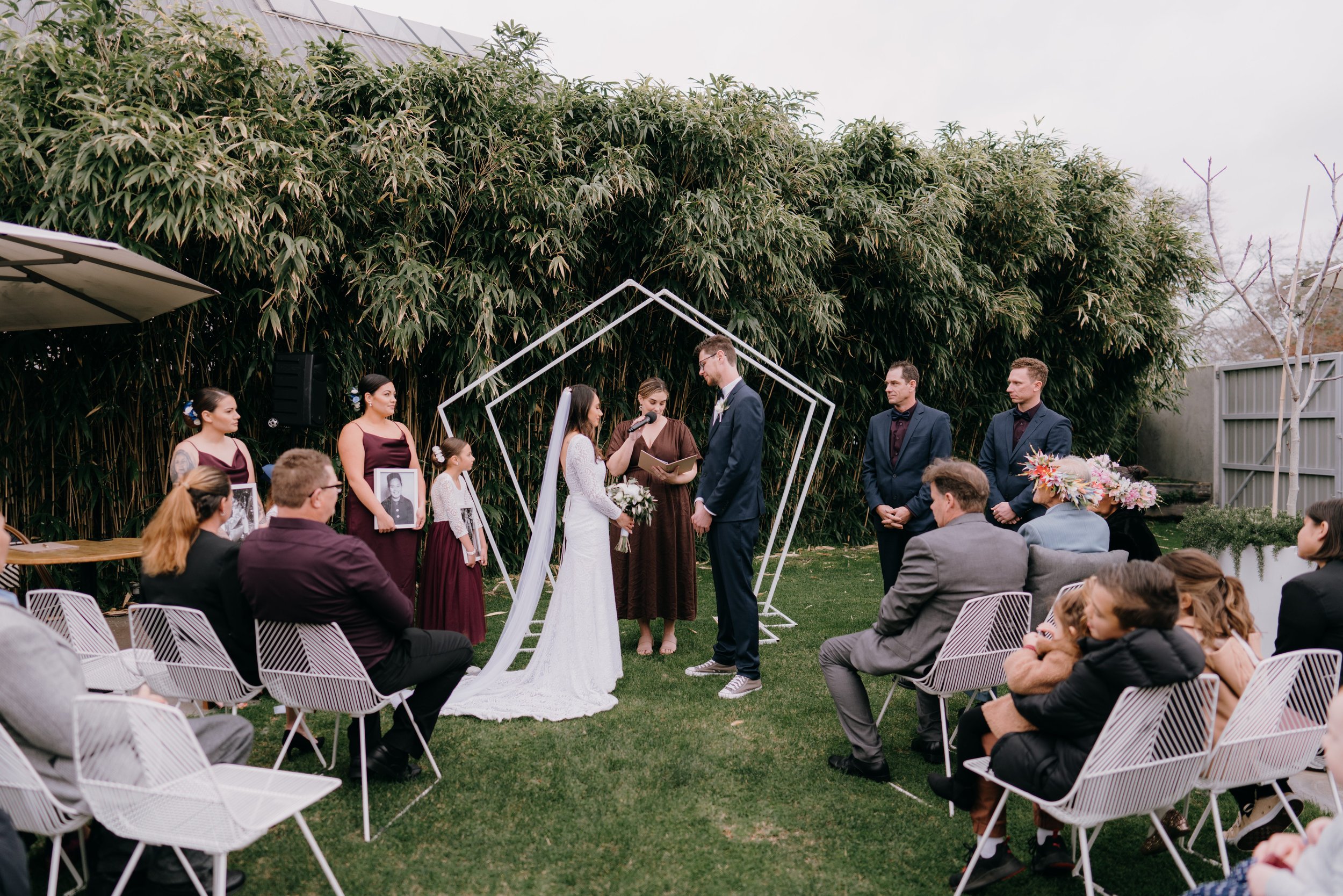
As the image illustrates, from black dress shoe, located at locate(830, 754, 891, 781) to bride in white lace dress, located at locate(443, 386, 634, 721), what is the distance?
3.82ft

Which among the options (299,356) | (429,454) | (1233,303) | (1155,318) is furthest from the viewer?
(1233,303)

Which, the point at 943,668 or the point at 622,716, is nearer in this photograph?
the point at 943,668

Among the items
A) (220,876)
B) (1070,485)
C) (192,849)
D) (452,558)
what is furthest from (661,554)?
(220,876)

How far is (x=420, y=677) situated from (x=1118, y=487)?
2.74 meters

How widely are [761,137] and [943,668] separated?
4.76m

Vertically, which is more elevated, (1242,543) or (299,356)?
(299,356)

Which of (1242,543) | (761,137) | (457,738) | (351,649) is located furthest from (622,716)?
(761,137)

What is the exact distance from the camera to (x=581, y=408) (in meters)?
4.26

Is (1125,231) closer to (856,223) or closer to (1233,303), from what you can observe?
(856,223)

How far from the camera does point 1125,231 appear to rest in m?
8.54

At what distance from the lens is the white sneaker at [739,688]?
4.00m

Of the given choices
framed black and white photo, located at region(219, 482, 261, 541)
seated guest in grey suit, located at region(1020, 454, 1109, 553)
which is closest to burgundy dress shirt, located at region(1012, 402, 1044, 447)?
seated guest in grey suit, located at region(1020, 454, 1109, 553)

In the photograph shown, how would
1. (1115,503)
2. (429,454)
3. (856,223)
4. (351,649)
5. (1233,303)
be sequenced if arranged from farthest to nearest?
1. (1233,303)
2. (856,223)
3. (429,454)
4. (1115,503)
5. (351,649)

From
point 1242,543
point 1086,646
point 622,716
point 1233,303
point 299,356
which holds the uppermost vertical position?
point 1233,303
